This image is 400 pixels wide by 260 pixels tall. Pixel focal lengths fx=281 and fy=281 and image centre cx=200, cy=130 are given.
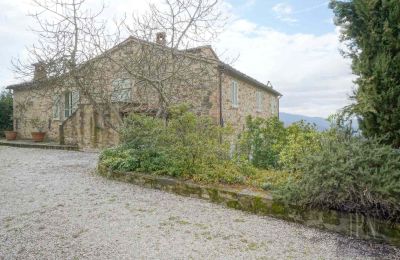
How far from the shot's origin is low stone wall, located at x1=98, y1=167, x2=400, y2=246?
3531mm

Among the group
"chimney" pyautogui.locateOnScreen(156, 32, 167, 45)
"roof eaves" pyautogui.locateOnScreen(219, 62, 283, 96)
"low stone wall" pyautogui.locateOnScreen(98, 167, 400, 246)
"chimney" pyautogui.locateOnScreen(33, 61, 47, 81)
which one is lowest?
"low stone wall" pyautogui.locateOnScreen(98, 167, 400, 246)

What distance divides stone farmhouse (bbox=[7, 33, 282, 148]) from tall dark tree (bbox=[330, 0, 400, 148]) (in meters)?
5.01

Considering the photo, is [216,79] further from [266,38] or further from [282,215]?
[282,215]

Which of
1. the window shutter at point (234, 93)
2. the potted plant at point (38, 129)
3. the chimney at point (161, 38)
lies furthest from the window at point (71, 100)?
the window shutter at point (234, 93)

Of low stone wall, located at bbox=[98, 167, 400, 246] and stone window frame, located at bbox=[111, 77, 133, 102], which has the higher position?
stone window frame, located at bbox=[111, 77, 133, 102]

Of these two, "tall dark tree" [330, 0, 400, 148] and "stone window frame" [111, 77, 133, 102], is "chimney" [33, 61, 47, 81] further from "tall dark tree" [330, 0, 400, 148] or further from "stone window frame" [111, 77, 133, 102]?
"tall dark tree" [330, 0, 400, 148]

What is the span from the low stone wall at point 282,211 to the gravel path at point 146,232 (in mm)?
131

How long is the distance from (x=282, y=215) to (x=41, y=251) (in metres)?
3.19

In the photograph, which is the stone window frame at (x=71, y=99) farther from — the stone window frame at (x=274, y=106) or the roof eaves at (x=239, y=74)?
the stone window frame at (x=274, y=106)

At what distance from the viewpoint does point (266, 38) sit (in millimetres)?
8750

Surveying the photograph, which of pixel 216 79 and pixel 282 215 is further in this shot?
pixel 216 79

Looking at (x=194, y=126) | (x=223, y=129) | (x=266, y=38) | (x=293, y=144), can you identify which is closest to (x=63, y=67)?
(x=194, y=126)

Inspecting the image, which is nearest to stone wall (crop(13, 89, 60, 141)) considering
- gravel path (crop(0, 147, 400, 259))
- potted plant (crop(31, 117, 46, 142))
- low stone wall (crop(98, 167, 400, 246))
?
potted plant (crop(31, 117, 46, 142))

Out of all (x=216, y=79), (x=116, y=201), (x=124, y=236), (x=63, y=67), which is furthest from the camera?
(x=216, y=79)
